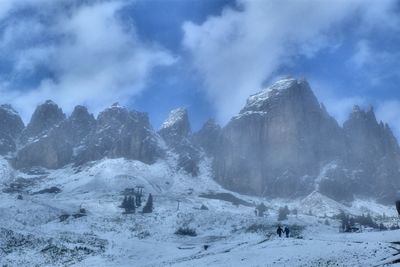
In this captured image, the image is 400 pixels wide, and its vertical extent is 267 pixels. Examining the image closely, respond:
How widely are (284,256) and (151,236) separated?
44.4 m

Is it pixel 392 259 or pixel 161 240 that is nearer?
pixel 392 259

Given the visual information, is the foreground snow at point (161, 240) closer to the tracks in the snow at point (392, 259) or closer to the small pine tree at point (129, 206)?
the tracks in the snow at point (392, 259)

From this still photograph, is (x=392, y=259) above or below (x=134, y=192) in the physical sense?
below

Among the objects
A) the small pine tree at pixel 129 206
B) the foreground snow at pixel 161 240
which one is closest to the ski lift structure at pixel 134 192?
the foreground snow at pixel 161 240

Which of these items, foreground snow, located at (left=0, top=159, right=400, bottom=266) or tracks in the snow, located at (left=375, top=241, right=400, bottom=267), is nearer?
tracks in the snow, located at (left=375, top=241, right=400, bottom=267)

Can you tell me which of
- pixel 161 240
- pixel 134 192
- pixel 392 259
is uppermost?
pixel 134 192

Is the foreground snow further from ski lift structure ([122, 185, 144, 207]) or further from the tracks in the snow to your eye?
ski lift structure ([122, 185, 144, 207])

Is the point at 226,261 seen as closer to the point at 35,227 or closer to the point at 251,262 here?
the point at 251,262

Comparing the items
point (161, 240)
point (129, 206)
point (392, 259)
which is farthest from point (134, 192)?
point (392, 259)

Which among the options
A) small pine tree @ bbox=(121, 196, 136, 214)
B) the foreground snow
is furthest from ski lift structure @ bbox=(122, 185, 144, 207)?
small pine tree @ bbox=(121, 196, 136, 214)

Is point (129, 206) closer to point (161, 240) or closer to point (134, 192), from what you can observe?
point (134, 192)

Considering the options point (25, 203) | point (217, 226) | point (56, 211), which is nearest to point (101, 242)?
point (217, 226)

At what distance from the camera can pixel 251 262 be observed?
55.1m

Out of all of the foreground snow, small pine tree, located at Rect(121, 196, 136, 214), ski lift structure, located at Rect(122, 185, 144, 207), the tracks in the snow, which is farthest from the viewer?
ski lift structure, located at Rect(122, 185, 144, 207)
